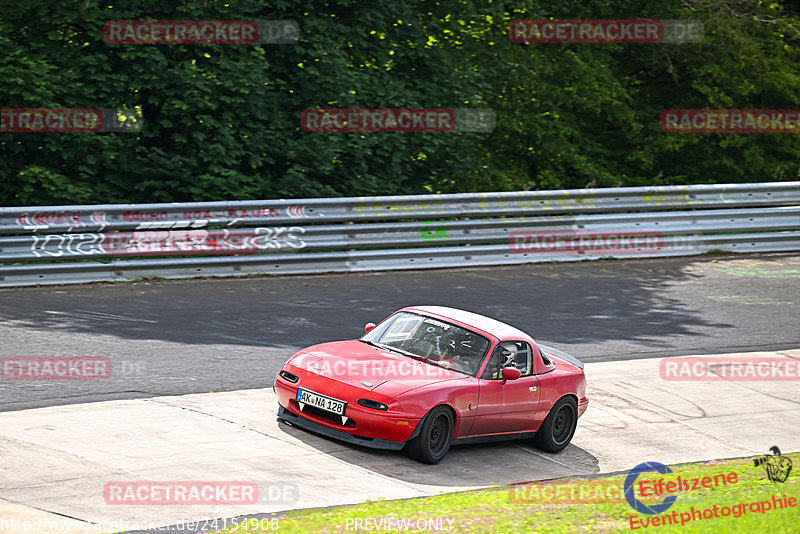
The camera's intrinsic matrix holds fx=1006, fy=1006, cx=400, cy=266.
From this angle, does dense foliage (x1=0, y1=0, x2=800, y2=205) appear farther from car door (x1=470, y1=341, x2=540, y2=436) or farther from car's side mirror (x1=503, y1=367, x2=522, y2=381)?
car's side mirror (x1=503, y1=367, x2=522, y2=381)

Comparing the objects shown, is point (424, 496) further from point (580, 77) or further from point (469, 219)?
point (580, 77)

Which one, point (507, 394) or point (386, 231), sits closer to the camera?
point (507, 394)

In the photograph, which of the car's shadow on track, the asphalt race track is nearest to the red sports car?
the car's shadow on track

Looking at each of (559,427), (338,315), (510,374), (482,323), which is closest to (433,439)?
(510,374)

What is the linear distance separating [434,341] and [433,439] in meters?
1.07

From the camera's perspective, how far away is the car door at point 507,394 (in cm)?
920

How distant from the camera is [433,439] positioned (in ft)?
29.0

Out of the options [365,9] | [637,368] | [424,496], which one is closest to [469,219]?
[365,9]

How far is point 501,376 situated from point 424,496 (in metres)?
1.90

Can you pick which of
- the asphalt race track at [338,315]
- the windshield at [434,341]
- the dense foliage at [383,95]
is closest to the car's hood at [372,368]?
the windshield at [434,341]

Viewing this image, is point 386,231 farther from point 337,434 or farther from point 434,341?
point 337,434

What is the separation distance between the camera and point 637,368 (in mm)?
12164

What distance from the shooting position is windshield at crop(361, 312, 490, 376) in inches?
368

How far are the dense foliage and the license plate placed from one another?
7984 millimetres
